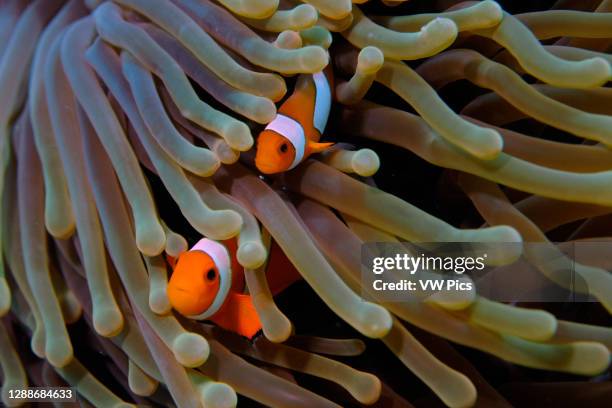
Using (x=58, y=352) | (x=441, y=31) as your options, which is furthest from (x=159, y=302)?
(x=441, y=31)

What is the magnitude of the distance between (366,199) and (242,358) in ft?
1.05

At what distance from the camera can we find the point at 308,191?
90 centimetres

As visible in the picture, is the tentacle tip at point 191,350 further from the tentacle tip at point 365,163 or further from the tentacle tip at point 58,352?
the tentacle tip at point 365,163

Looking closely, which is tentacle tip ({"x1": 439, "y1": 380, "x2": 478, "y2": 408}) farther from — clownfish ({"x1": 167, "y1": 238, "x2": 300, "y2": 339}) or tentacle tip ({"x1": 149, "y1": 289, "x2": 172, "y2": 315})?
tentacle tip ({"x1": 149, "y1": 289, "x2": 172, "y2": 315})

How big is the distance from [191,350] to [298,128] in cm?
34

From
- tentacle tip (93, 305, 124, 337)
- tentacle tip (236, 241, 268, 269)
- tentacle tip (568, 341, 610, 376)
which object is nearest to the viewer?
tentacle tip (568, 341, 610, 376)

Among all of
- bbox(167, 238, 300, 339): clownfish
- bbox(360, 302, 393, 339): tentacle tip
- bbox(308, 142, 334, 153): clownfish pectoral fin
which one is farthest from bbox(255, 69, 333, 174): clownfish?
bbox(360, 302, 393, 339): tentacle tip

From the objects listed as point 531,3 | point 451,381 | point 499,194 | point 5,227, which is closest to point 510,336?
point 451,381

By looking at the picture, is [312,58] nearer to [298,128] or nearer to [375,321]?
[298,128]

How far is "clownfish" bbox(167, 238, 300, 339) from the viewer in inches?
33.1

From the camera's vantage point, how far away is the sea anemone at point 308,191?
0.78 metres

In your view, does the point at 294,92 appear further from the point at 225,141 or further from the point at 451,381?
the point at 451,381

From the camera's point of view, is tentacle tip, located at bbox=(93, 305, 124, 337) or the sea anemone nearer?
the sea anemone

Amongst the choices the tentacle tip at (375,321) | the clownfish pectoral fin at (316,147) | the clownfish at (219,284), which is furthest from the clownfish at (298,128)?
the tentacle tip at (375,321)
